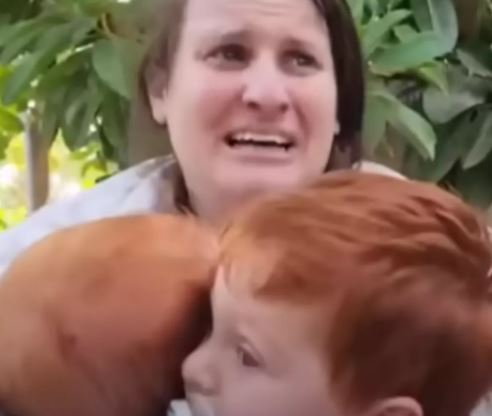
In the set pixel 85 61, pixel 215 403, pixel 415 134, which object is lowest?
pixel 415 134

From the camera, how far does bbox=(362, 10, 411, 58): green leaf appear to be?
4.58 ft

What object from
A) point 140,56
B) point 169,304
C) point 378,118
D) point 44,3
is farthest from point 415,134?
point 169,304

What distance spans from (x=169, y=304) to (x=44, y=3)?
0.87m

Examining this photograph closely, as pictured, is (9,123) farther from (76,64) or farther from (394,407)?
(394,407)

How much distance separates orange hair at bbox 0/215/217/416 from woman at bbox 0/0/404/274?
31 cm

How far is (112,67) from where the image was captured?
1.34 metres

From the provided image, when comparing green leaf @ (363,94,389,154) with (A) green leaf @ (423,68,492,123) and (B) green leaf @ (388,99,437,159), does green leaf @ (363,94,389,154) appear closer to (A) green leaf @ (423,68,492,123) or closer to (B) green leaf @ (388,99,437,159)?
(B) green leaf @ (388,99,437,159)

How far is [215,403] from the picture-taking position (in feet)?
2.28

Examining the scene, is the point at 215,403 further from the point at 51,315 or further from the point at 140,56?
the point at 140,56

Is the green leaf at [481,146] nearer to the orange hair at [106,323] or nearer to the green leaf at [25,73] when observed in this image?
the green leaf at [25,73]

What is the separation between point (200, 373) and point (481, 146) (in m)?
0.85

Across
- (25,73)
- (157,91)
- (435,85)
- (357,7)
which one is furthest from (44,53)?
(435,85)

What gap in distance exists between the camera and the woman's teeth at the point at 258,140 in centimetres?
107

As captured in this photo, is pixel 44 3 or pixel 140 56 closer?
pixel 140 56
